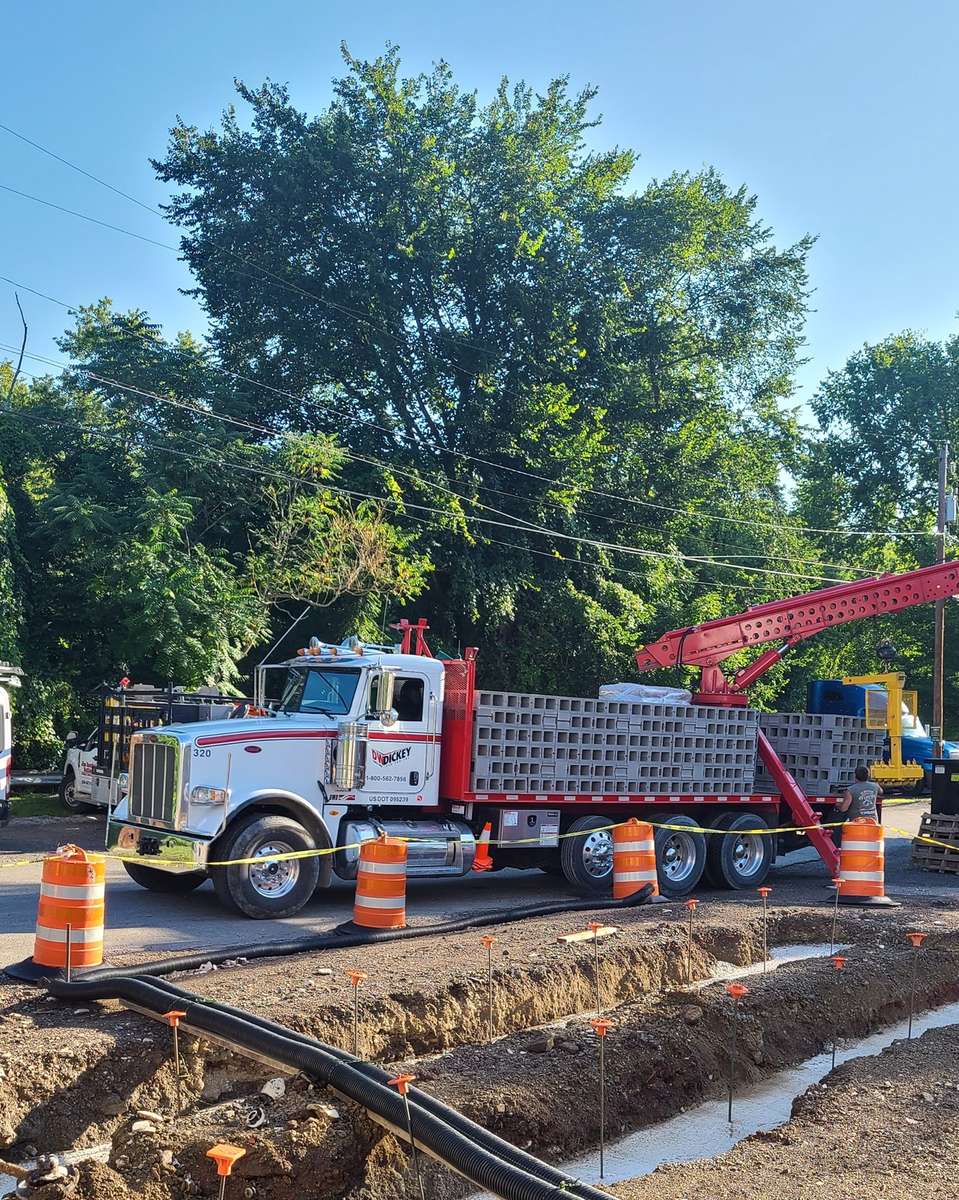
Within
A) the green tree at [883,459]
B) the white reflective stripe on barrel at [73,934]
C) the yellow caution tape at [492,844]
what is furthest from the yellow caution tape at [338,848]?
the green tree at [883,459]

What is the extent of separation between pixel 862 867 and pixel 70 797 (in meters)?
14.2

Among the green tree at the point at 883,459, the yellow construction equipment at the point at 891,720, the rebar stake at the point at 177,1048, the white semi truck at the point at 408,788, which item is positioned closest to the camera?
the rebar stake at the point at 177,1048

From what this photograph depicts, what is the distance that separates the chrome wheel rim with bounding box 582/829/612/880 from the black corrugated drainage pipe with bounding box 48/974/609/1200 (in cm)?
730

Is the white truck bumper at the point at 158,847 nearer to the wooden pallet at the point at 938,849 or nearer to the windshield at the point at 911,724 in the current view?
the wooden pallet at the point at 938,849

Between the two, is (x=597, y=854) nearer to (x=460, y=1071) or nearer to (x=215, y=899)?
(x=215, y=899)

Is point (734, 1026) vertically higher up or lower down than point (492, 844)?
lower down

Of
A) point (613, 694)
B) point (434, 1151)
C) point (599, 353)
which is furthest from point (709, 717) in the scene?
point (599, 353)

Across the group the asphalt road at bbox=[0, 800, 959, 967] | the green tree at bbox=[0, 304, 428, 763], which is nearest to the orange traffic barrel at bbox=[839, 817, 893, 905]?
the asphalt road at bbox=[0, 800, 959, 967]

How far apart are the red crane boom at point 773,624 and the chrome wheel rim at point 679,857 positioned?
7.98ft

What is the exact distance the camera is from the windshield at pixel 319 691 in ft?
42.7

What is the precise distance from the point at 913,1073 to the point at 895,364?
169 ft

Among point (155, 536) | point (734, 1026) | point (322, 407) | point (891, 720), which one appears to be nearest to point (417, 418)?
point (322, 407)

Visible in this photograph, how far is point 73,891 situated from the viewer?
27.9ft

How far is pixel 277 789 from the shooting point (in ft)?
39.4
